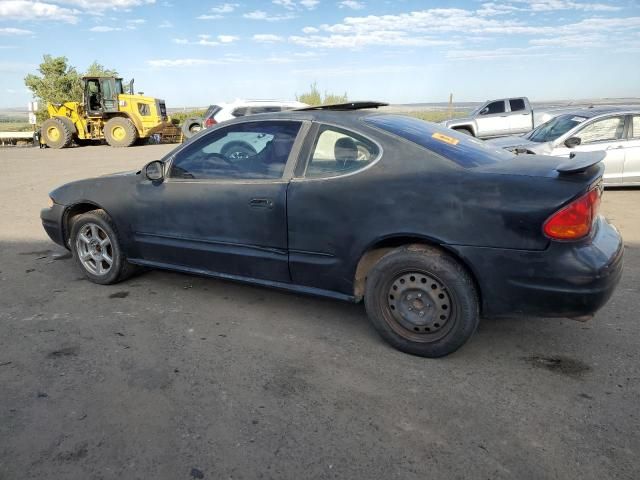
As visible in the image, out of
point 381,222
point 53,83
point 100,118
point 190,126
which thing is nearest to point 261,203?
point 381,222

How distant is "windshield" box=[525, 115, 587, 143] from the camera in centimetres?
873

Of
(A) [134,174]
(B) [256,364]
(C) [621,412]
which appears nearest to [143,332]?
(B) [256,364]

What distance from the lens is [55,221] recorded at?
15.4ft

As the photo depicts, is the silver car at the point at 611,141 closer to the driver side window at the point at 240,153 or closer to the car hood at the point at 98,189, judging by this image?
the driver side window at the point at 240,153

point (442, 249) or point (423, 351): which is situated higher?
point (442, 249)

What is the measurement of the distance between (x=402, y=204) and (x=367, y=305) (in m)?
0.70

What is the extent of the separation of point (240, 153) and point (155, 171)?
28.5 inches

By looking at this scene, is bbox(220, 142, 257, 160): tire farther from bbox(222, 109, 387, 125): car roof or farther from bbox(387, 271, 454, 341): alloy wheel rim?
bbox(387, 271, 454, 341): alloy wheel rim

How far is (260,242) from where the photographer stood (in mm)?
3611

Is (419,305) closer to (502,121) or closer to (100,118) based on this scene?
(502,121)

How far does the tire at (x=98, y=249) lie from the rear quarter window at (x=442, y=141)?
2435mm

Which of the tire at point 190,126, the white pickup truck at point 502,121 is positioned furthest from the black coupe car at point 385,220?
the tire at point 190,126

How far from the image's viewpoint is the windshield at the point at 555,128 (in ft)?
28.7

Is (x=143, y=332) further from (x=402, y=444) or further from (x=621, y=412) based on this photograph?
(x=621, y=412)
